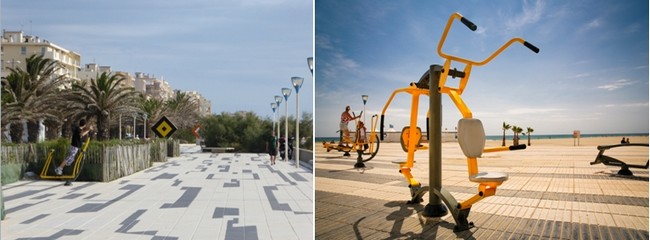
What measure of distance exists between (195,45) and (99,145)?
5274mm

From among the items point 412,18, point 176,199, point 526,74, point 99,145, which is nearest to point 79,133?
point 99,145

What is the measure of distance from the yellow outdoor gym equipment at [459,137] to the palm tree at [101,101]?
13801 mm

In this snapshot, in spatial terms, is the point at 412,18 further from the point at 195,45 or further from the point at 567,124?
the point at 195,45

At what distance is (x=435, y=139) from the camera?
121 inches

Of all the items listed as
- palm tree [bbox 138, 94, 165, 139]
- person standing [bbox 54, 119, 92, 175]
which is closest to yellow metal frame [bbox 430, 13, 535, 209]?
person standing [bbox 54, 119, 92, 175]

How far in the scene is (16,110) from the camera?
42.1 ft

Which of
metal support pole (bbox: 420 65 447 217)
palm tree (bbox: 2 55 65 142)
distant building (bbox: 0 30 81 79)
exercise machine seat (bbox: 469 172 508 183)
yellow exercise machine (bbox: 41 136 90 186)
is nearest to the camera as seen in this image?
exercise machine seat (bbox: 469 172 508 183)

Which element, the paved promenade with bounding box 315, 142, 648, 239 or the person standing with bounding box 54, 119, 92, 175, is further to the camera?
the person standing with bounding box 54, 119, 92, 175

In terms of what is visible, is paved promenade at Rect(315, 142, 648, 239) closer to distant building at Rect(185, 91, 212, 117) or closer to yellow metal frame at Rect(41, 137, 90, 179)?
yellow metal frame at Rect(41, 137, 90, 179)

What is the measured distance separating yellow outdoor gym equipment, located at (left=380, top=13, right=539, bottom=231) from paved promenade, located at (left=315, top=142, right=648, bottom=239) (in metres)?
0.12

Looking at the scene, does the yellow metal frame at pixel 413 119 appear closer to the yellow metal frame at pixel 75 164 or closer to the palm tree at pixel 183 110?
the yellow metal frame at pixel 75 164

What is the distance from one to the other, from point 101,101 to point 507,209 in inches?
591

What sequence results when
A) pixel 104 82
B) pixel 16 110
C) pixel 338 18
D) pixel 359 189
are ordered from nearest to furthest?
pixel 338 18 < pixel 359 189 < pixel 16 110 < pixel 104 82

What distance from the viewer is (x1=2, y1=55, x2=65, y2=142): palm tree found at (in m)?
13.0
